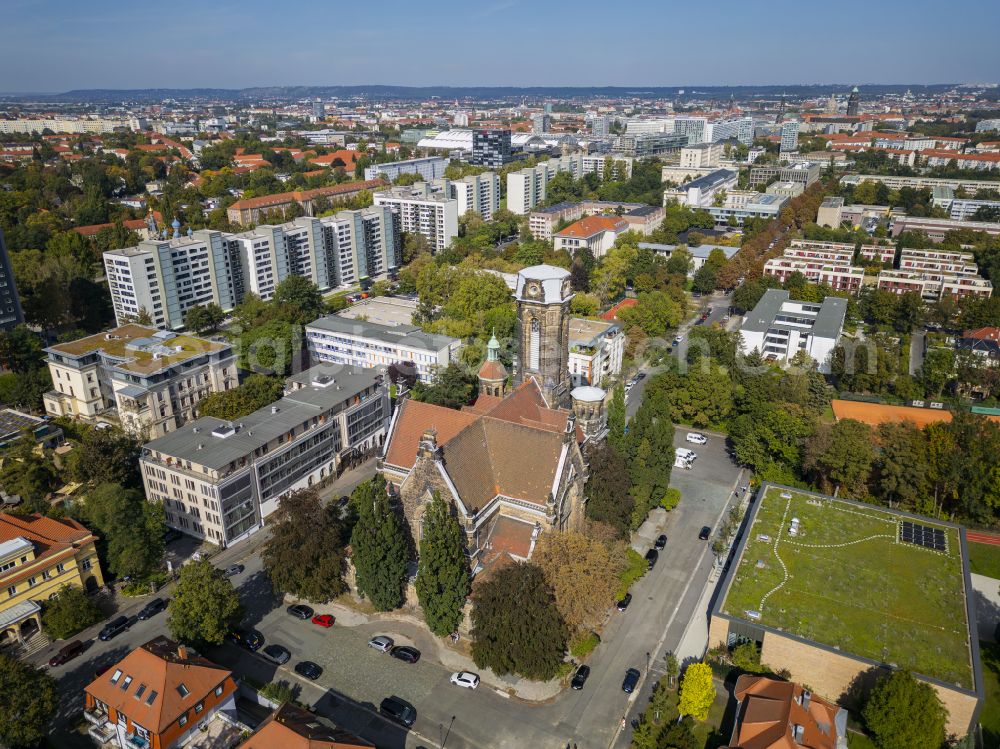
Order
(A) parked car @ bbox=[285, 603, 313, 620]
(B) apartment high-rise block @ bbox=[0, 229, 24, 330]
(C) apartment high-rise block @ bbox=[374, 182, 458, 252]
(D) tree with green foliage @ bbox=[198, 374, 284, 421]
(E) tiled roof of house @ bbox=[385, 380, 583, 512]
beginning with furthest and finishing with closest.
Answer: (C) apartment high-rise block @ bbox=[374, 182, 458, 252]
(B) apartment high-rise block @ bbox=[0, 229, 24, 330]
(D) tree with green foliage @ bbox=[198, 374, 284, 421]
(A) parked car @ bbox=[285, 603, 313, 620]
(E) tiled roof of house @ bbox=[385, 380, 583, 512]

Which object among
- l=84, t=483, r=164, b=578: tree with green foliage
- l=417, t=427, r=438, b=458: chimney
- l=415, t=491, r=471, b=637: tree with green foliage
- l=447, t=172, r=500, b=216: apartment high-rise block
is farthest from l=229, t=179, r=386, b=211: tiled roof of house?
l=415, t=491, r=471, b=637: tree with green foliage

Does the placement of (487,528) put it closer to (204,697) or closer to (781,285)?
(204,697)

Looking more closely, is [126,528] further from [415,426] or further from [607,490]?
[607,490]

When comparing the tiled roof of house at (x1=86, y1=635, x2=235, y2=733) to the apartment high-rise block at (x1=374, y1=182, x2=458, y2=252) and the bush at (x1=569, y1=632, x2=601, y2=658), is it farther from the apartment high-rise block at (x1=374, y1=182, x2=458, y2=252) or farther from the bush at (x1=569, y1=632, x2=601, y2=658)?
the apartment high-rise block at (x1=374, y1=182, x2=458, y2=252)

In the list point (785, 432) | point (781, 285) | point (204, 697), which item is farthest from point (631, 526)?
point (781, 285)

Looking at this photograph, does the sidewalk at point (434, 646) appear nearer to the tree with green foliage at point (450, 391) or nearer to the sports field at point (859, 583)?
the sports field at point (859, 583)
